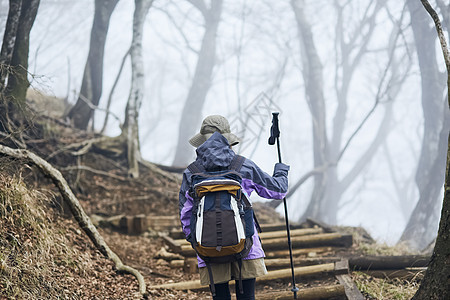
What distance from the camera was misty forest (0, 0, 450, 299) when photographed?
17.5 ft

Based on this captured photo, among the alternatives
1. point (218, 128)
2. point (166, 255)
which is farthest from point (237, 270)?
point (166, 255)

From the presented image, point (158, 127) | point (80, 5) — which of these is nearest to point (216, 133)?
point (80, 5)

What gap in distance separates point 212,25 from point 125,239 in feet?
64.4

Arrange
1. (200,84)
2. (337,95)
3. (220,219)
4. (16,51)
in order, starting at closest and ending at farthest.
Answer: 1. (220,219)
2. (16,51)
3. (200,84)
4. (337,95)

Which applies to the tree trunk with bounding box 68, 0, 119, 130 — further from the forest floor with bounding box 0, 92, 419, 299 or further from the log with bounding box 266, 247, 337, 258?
the log with bounding box 266, 247, 337, 258

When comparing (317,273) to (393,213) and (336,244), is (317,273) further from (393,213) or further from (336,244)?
(393,213)

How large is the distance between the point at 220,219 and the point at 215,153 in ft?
Result: 1.77

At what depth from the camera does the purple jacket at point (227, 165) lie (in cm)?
353

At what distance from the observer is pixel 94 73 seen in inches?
512

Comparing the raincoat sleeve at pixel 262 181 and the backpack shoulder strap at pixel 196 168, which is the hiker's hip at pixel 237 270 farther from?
the backpack shoulder strap at pixel 196 168

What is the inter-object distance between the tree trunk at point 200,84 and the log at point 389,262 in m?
17.2

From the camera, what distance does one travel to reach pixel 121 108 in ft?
127

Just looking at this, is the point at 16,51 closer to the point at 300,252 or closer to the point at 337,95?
the point at 300,252

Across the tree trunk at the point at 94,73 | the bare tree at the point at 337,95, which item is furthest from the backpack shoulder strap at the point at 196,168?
the bare tree at the point at 337,95
